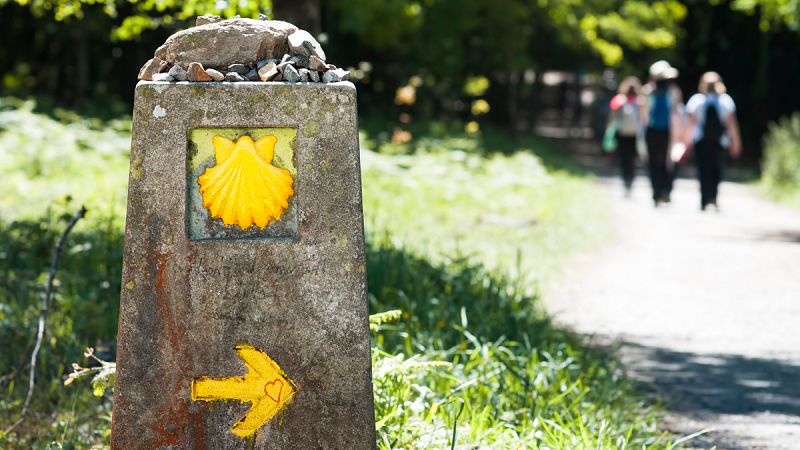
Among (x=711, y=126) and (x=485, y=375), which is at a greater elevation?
(x=711, y=126)

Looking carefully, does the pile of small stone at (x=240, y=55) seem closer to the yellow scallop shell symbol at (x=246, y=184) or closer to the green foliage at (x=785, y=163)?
the yellow scallop shell symbol at (x=246, y=184)

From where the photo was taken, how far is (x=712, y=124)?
1612cm

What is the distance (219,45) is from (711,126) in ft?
42.5

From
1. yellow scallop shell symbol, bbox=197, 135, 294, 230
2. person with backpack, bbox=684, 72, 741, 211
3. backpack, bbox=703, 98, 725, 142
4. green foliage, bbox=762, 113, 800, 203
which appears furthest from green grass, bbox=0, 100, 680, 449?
green foliage, bbox=762, 113, 800, 203

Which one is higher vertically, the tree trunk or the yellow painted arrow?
the tree trunk

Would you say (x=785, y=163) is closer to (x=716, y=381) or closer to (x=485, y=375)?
(x=716, y=381)

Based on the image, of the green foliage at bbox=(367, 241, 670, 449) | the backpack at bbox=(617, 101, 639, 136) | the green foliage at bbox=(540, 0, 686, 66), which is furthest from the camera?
the green foliage at bbox=(540, 0, 686, 66)

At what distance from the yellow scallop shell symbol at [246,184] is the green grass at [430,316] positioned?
120cm

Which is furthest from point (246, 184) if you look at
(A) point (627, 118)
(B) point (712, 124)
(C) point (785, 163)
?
(C) point (785, 163)

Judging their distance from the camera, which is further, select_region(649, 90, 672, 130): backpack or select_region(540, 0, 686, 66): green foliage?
select_region(540, 0, 686, 66): green foliage

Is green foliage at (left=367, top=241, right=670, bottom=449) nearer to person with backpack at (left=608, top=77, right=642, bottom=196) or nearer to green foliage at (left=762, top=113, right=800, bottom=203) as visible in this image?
person with backpack at (left=608, top=77, right=642, bottom=196)

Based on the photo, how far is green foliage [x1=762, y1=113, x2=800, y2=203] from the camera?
70.7 feet

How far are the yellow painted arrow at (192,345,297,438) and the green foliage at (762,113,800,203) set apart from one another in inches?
713

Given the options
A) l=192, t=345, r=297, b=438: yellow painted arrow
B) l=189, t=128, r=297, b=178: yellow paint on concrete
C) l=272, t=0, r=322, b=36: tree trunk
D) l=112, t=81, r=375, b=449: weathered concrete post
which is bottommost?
l=192, t=345, r=297, b=438: yellow painted arrow
